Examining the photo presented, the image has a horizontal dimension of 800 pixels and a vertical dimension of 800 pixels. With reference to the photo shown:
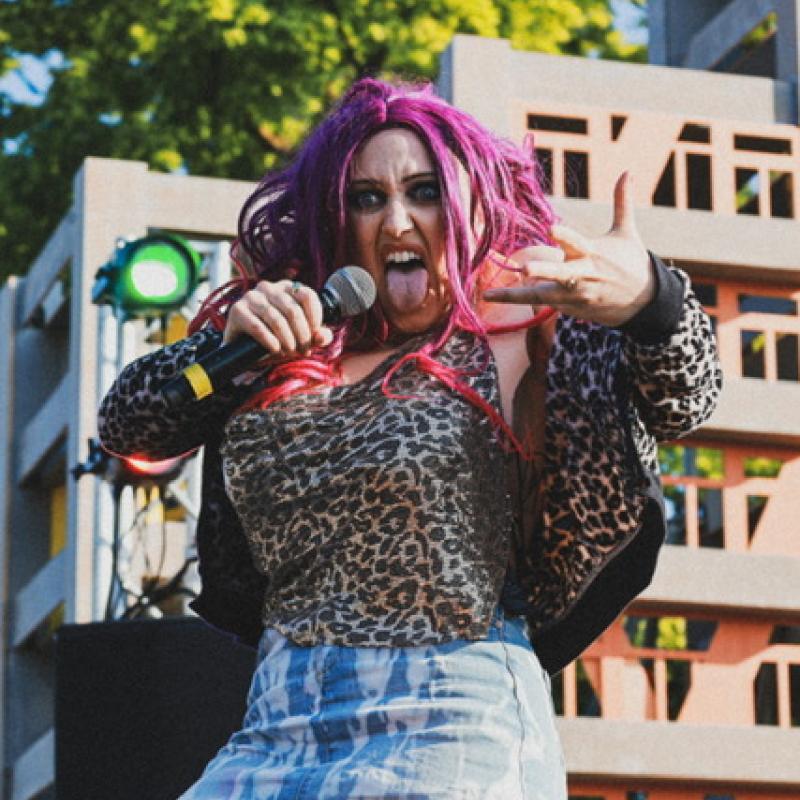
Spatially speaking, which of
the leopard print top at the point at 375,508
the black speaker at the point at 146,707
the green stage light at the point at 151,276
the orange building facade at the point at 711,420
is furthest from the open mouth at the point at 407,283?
the orange building facade at the point at 711,420

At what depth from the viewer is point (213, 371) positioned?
2414 mm

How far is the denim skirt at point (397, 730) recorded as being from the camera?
236 cm

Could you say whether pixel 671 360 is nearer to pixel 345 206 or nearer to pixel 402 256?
pixel 402 256

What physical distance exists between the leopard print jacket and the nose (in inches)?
9.3

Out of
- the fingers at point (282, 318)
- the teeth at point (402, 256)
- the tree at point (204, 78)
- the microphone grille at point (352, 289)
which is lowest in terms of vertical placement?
the fingers at point (282, 318)

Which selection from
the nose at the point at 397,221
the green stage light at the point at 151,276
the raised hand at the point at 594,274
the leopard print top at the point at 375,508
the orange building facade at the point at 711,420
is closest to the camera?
the raised hand at the point at 594,274

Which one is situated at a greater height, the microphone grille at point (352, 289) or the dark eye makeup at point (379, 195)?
the dark eye makeup at point (379, 195)

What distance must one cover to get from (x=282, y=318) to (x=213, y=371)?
105 millimetres

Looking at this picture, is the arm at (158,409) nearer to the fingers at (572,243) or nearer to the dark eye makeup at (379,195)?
the dark eye makeup at (379,195)

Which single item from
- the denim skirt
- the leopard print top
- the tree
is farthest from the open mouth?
the tree

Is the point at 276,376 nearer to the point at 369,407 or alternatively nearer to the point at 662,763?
the point at 369,407

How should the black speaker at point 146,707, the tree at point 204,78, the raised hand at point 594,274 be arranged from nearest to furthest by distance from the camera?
the raised hand at point 594,274 → the black speaker at point 146,707 → the tree at point 204,78

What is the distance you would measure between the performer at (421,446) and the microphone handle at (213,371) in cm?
2

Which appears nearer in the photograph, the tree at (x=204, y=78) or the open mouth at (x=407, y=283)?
the open mouth at (x=407, y=283)
